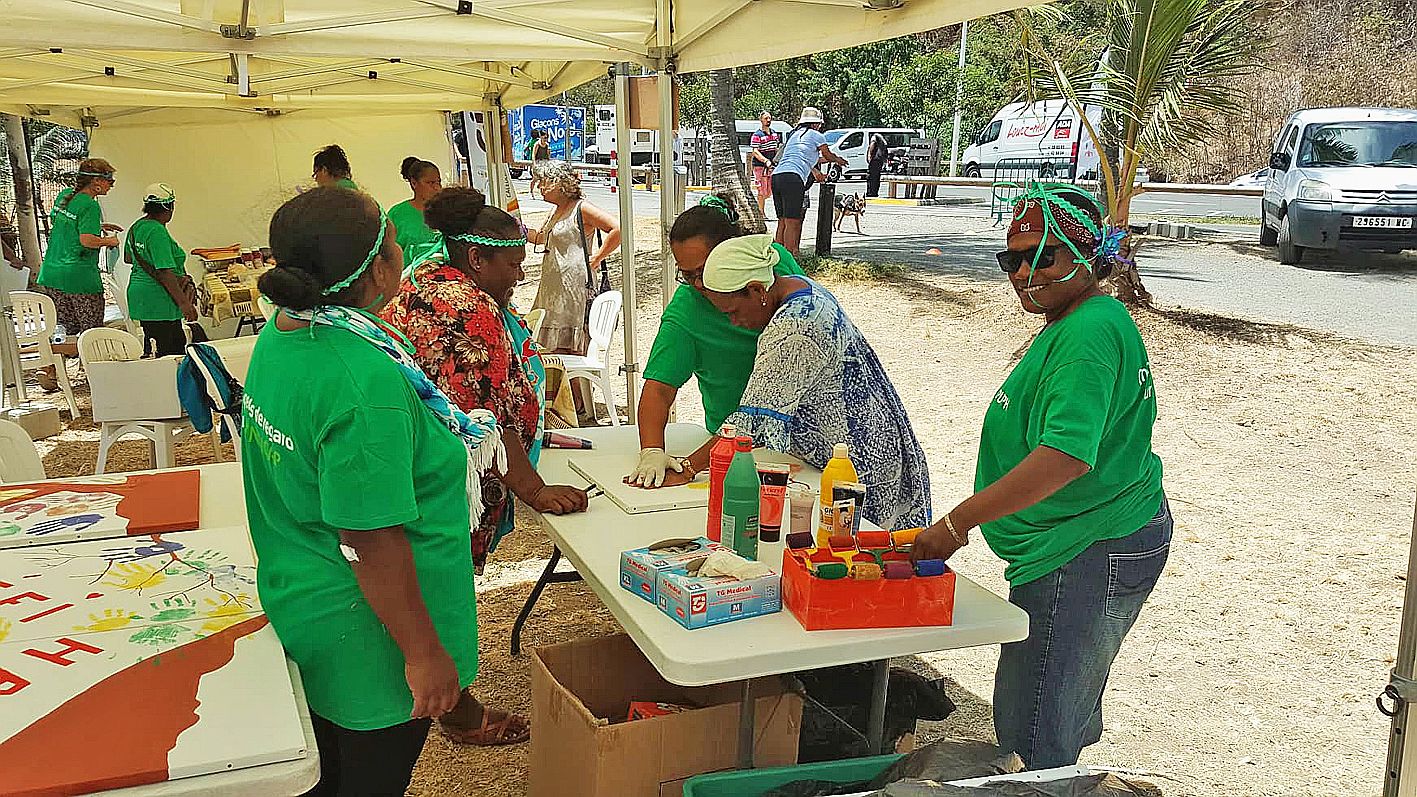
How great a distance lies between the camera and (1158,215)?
55.9 feet

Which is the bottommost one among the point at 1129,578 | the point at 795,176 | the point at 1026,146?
the point at 1129,578

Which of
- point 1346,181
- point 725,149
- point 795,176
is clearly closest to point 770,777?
point 795,176

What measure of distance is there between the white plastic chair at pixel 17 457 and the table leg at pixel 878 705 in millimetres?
2413

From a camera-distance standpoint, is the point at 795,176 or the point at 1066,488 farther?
the point at 795,176

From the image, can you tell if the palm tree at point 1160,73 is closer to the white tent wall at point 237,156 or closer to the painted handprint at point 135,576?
the white tent wall at point 237,156

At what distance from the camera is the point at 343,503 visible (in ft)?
5.22

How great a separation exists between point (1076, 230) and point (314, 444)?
1420 mm

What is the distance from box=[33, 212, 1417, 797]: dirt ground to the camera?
3246mm

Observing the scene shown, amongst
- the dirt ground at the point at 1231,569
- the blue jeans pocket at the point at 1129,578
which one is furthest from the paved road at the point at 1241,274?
the blue jeans pocket at the point at 1129,578

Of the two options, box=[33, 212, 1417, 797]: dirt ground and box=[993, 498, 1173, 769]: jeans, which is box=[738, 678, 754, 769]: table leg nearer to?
box=[993, 498, 1173, 769]: jeans

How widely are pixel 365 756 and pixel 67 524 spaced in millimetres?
1123

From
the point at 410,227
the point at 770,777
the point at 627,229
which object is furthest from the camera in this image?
the point at 410,227

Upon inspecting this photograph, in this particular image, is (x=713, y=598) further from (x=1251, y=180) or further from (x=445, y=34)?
(x=1251, y=180)

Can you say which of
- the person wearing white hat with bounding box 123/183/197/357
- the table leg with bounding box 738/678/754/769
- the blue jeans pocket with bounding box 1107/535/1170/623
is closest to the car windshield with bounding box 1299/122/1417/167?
the person wearing white hat with bounding box 123/183/197/357
